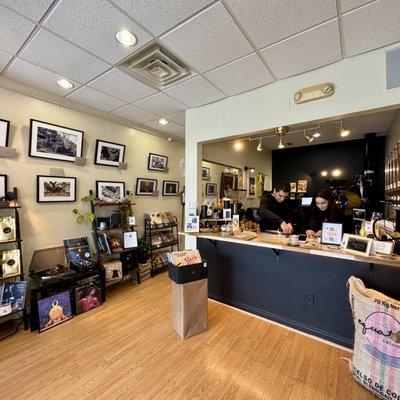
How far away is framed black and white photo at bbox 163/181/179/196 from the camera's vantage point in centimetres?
466

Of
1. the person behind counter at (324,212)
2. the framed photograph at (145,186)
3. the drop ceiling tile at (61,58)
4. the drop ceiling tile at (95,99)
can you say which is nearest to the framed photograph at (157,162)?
the framed photograph at (145,186)

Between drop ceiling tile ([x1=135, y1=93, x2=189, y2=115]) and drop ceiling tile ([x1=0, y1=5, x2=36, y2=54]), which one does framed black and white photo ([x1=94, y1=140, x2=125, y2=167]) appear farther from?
drop ceiling tile ([x1=0, y1=5, x2=36, y2=54])

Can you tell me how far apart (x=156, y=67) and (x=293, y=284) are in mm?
2753

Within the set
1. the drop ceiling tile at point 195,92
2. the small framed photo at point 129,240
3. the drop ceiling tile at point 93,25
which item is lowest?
the small framed photo at point 129,240

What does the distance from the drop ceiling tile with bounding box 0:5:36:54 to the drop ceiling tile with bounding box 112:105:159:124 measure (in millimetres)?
1462

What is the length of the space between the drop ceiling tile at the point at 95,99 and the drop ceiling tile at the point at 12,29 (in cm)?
82

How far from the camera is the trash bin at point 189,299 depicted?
2.26 m

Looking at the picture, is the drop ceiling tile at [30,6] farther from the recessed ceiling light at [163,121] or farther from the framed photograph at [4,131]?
the recessed ceiling light at [163,121]

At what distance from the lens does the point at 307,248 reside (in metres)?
2.19

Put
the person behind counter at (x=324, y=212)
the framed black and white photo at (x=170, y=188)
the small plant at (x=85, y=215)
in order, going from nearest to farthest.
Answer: the person behind counter at (x=324, y=212), the small plant at (x=85, y=215), the framed black and white photo at (x=170, y=188)

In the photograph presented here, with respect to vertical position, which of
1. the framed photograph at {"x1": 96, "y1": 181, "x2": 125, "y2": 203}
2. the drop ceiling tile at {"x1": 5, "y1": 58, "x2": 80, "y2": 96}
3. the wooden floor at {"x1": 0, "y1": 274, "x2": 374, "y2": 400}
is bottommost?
the wooden floor at {"x1": 0, "y1": 274, "x2": 374, "y2": 400}

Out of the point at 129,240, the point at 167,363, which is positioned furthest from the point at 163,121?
the point at 167,363

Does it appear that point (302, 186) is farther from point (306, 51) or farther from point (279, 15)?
point (279, 15)

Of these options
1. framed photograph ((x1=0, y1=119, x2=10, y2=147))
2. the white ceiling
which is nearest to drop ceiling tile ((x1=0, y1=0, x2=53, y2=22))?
the white ceiling
